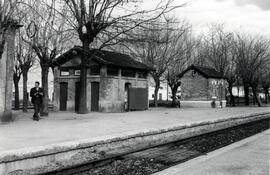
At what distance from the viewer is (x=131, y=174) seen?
7434 millimetres

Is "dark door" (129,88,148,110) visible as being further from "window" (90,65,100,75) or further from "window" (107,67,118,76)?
"window" (90,65,100,75)

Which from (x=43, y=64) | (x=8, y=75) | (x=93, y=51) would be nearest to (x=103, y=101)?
(x=93, y=51)

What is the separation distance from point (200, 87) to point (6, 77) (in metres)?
25.8

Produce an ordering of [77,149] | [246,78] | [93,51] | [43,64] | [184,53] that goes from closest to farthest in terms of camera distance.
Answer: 1. [77,149]
2. [43,64]
3. [93,51]
4. [246,78]
5. [184,53]

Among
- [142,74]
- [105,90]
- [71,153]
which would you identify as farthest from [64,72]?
[71,153]

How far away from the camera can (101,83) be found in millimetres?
25141

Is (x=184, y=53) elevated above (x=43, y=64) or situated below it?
above

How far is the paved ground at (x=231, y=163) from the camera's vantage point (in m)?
7.11

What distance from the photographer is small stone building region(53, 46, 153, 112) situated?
82.3ft

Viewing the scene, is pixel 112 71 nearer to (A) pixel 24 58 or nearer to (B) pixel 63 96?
(B) pixel 63 96

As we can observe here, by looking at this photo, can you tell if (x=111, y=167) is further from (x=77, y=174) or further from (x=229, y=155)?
(x=229, y=155)

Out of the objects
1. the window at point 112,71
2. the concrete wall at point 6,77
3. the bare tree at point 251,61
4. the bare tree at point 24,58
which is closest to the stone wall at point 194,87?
the bare tree at point 251,61

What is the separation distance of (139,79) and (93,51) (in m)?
8.21

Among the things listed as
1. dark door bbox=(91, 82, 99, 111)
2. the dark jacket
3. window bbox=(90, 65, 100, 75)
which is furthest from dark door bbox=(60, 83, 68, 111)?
the dark jacket
